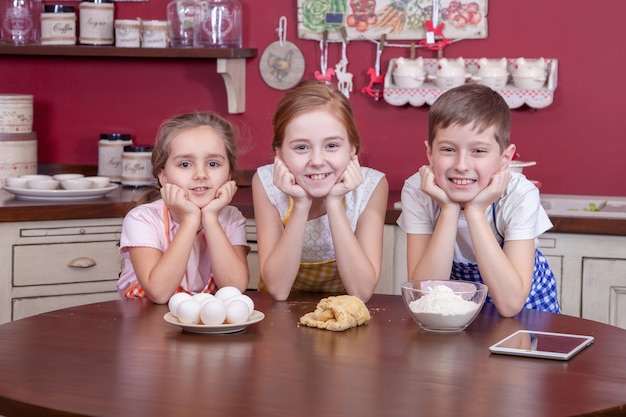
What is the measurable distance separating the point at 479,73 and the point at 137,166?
1204 mm

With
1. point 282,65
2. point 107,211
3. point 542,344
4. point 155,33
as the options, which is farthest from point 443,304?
point 155,33

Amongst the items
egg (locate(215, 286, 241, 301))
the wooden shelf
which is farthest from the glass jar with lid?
egg (locate(215, 286, 241, 301))

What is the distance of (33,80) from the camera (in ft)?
12.3

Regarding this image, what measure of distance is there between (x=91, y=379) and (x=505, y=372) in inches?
24.2

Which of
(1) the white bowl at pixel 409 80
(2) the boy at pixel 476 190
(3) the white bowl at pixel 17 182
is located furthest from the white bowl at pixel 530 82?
(3) the white bowl at pixel 17 182

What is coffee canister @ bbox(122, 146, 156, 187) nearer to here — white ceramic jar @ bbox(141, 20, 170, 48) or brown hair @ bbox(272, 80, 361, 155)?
white ceramic jar @ bbox(141, 20, 170, 48)

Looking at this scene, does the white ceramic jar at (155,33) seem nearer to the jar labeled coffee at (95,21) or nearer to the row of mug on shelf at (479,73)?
the jar labeled coffee at (95,21)

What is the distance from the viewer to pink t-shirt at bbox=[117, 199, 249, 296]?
225 cm

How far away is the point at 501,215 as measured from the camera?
2.15 m

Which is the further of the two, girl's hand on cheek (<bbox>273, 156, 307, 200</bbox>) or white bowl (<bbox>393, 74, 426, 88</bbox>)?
white bowl (<bbox>393, 74, 426, 88</bbox>)

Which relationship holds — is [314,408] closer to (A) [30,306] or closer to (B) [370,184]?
(B) [370,184]

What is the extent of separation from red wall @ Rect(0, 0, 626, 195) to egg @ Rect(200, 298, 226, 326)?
6.06ft

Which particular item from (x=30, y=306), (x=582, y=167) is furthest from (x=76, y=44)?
(x=582, y=167)

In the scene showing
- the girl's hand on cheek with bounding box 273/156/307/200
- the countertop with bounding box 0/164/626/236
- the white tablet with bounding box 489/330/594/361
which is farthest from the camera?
the countertop with bounding box 0/164/626/236
